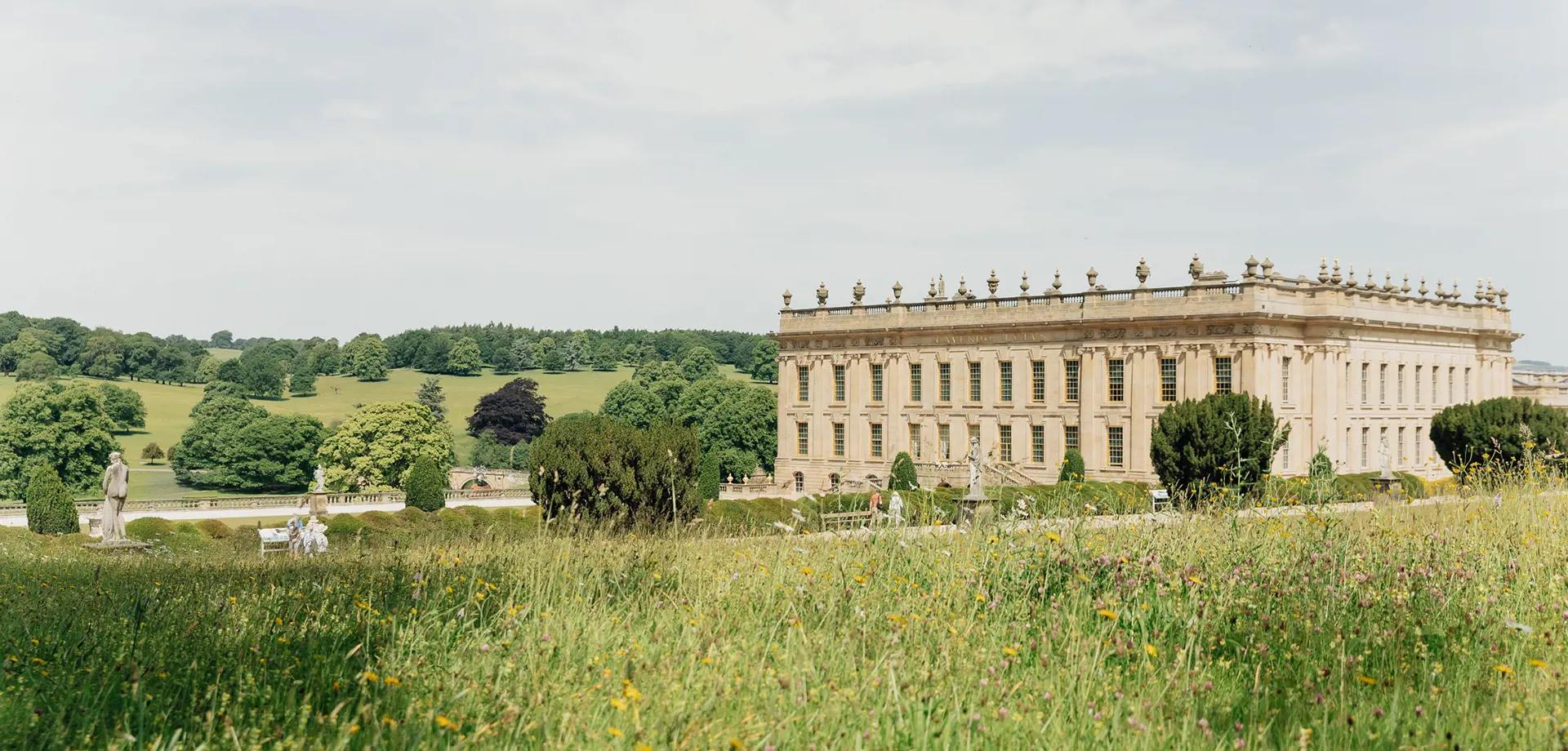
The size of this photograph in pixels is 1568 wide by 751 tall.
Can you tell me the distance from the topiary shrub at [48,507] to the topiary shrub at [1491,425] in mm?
43749

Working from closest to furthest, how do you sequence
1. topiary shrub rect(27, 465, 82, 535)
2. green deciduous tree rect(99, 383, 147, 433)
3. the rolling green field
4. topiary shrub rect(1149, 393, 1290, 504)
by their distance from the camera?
topiary shrub rect(1149, 393, 1290, 504) → topiary shrub rect(27, 465, 82, 535) → green deciduous tree rect(99, 383, 147, 433) → the rolling green field

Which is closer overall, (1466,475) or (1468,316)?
(1466,475)

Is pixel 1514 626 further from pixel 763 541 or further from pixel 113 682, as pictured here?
pixel 113 682

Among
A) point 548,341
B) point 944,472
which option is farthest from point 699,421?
point 548,341

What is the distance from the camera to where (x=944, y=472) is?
61.7 metres

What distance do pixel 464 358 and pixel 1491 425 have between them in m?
116

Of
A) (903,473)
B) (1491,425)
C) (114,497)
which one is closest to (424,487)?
(903,473)

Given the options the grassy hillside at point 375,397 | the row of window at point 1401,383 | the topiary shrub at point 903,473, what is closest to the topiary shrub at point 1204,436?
the topiary shrub at point 903,473

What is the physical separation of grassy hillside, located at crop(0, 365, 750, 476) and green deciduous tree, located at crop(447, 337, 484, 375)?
1.47 metres

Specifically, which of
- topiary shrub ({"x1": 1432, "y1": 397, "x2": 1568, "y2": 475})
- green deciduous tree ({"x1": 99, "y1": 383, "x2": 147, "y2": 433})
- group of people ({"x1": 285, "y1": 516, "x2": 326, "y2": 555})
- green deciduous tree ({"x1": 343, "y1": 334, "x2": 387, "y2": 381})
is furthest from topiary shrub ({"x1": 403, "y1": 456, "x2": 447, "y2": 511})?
green deciduous tree ({"x1": 343, "y1": 334, "x2": 387, "y2": 381})

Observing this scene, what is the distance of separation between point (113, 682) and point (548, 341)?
157m

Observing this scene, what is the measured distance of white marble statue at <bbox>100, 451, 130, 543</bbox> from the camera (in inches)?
1053

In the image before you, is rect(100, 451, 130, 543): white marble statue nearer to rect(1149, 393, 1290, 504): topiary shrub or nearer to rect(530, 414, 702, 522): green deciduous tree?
rect(530, 414, 702, 522): green deciduous tree

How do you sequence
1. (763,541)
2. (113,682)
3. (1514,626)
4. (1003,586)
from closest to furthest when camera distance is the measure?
1. (113,682)
2. (1514,626)
3. (1003,586)
4. (763,541)
